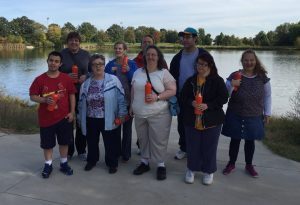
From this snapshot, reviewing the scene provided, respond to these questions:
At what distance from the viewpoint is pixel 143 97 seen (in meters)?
4.38

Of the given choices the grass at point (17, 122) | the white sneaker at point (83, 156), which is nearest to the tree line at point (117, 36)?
the grass at point (17, 122)

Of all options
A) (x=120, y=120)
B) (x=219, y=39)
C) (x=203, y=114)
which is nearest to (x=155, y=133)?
(x=120, y=120)

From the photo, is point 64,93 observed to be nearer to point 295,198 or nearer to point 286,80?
point 295,198

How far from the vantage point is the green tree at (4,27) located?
325ft

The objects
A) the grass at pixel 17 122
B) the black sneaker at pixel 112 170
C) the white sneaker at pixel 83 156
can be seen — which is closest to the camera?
the black sneaker at pixel 112 170

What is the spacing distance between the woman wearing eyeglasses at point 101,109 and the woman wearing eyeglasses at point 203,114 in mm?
883

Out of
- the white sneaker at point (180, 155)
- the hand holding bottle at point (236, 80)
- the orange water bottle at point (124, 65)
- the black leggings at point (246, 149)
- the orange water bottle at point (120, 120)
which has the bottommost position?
the white sneaker at point (180, 155)

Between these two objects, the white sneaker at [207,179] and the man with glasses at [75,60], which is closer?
the white sneaker at [207,179]

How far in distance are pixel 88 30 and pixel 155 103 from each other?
326 ft

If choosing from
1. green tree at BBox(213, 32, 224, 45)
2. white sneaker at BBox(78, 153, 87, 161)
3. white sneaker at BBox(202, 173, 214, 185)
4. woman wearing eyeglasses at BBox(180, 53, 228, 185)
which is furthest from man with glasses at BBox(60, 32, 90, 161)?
green tree at BBox(213, 32, 224, 45)

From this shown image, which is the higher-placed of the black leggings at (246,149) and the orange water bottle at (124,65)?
the orange water bottle at (124,65)

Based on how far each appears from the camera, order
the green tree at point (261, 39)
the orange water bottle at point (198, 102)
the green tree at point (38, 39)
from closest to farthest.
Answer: the orange water bottle at point (198, 102) → the green tree at point (261, 39) → the green tree at point (38, 39)

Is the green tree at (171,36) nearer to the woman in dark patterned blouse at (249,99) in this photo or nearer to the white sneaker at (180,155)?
the white sneaker at (180,155)

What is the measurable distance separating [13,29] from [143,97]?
110932 millimetres
